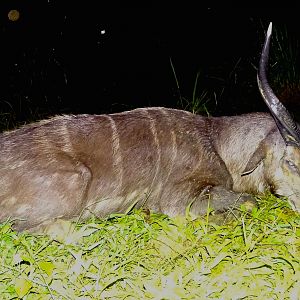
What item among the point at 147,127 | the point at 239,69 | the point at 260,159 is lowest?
the point at 239,69

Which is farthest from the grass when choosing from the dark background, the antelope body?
the dark background

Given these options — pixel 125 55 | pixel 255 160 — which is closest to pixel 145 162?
pixel 255 160

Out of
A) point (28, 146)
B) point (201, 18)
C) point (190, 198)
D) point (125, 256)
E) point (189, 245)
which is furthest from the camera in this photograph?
point (201, 18)

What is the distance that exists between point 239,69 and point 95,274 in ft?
21.3

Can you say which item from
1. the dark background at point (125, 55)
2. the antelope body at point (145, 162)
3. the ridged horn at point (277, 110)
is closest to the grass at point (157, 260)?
the antelope body at point (145, 162)

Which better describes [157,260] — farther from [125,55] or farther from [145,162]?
[125,55]

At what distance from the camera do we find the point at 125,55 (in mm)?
12594

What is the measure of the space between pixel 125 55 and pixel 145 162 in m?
9.45

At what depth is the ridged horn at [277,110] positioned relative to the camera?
3.43 metres

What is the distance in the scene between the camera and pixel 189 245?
3004 mm

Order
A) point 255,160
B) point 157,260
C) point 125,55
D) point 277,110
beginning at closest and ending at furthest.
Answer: point 157,260 < point 277,110 < point 255,160 < point 125,55

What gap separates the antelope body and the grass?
157mm

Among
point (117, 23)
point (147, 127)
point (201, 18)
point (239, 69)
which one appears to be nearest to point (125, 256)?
point (147, 127)

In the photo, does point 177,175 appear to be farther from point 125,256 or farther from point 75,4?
point 75,4
